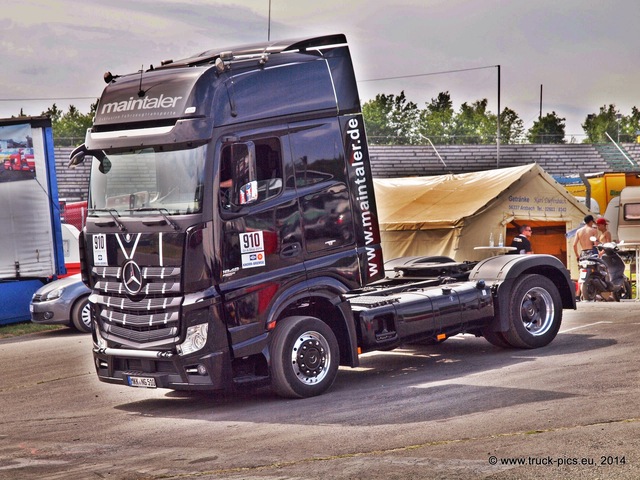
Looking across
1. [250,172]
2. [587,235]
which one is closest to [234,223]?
[250,172]

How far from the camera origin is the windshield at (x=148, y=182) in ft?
30.4

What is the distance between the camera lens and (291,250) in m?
9.78

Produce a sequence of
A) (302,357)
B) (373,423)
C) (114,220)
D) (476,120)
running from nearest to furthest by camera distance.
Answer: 1. (373,423)
2. (114,220)
3. (302,357)
4. (476,120)

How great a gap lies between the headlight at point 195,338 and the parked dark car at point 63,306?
8.90 meters

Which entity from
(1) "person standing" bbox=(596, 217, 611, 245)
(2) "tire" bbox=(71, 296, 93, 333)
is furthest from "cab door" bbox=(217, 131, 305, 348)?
(1) "person standing" bbox=(596, 217, 611, 245)

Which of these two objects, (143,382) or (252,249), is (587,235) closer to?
(252,249)

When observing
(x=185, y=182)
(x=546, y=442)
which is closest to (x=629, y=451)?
(x=546, y=442)

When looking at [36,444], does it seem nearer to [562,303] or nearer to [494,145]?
[562,303]

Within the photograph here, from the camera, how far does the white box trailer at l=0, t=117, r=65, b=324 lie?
18312 mm

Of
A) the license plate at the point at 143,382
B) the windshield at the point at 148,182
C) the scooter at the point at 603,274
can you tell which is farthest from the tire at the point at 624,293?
the windshield at the point at 148,182

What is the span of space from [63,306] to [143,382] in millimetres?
8578

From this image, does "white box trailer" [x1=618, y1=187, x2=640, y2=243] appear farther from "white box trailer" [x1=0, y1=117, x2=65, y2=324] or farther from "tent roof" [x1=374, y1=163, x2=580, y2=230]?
"white box trailer" [x1=0, y1=117, x2=65, y2=324]

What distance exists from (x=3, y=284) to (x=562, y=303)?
1072 cm

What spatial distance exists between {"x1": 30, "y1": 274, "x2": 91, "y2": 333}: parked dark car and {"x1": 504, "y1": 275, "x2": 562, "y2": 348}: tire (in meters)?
8.50
